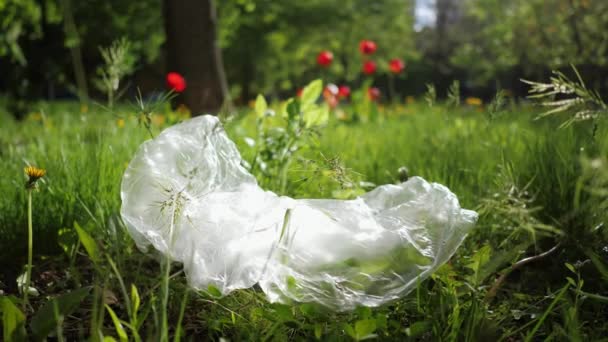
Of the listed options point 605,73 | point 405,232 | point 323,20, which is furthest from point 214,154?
point 323,20

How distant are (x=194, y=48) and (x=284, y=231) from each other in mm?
2897

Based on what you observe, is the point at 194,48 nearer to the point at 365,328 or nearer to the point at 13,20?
the point at 13,20

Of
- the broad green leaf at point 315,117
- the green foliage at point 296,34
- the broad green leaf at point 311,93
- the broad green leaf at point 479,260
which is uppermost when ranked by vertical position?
the broad green leaf at point 311,93

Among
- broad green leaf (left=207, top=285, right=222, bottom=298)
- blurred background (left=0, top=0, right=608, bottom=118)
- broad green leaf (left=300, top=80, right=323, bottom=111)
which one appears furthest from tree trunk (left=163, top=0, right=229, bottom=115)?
broad green leaf (left=207, top=285, right=222, bottom=298)

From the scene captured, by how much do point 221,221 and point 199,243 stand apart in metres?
0.06

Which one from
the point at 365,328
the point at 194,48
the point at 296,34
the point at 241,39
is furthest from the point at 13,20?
the point at 296,34

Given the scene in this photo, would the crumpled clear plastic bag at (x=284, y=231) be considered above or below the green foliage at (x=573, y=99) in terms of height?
below

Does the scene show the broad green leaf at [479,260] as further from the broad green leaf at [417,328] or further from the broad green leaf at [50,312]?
the broad green leaf at [50,312]

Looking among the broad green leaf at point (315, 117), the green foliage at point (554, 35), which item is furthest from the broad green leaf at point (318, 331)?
the green foliage at point (554, 35)

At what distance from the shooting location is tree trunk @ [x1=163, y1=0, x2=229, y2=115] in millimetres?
3574

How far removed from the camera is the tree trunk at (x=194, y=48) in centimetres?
357

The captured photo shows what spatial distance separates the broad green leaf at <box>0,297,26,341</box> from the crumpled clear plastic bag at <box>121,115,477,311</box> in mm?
259

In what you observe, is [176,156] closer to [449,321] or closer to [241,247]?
[241,247]

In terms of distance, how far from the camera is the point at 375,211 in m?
1.13
